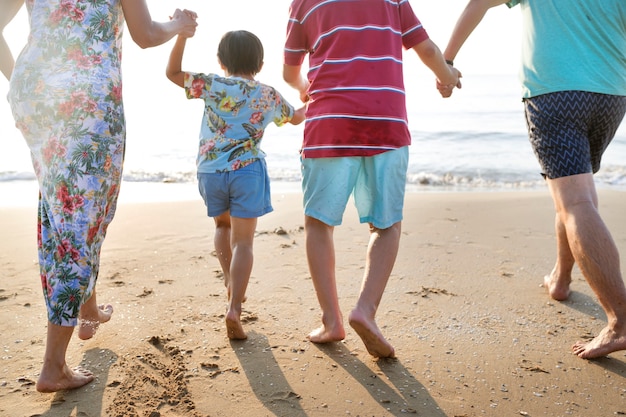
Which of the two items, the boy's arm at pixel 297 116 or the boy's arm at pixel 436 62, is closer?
the boy's arm at pixel 436 62

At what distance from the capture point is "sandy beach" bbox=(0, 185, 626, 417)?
2.30m

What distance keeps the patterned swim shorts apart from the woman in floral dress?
173 centimetres

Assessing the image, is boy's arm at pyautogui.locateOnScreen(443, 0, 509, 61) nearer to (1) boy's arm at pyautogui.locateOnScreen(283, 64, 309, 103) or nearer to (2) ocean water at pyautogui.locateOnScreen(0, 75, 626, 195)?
(1) boy's arm at pyautogui.locateOnScreen(283, 64, 309, 103)

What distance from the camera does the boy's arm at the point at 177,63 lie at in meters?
2.92

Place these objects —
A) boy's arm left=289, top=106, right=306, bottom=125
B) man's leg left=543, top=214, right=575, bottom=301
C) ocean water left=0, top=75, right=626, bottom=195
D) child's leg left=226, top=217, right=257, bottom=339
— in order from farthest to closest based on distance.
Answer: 1. ocean water left=0, top=75, right=626, bottom=195
2. man's leg left=543, top=214, right=575, bottom=301
3. boy's arm left=289, top=106, right=306, bottom=125
4. child's leg left=226, top=217, right=257, bottom=339

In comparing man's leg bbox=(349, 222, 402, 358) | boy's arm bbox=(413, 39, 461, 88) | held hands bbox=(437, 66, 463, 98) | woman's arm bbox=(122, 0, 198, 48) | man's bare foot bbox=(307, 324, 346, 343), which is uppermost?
woman's arm bbox=(122, 0, 198, 48)

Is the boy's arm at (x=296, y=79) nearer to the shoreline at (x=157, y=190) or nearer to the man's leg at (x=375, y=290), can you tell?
the man's leg at (x=375, y=290)

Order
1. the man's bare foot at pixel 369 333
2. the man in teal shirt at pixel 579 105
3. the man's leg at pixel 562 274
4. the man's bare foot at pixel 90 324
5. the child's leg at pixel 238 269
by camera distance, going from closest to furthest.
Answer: the man's bare foot at pixel 369 333, the man in teal shirt at pixel 579 105, the man's bare foot at pixel 90 324, the child's leg at pixel 238 269, the man's leg at pixel 562 274

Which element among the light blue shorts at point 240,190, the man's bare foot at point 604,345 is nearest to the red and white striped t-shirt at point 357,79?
the light blue shorts at point 240,190

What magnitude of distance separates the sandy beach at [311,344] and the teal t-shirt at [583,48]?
117cm

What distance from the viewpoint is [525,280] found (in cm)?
376

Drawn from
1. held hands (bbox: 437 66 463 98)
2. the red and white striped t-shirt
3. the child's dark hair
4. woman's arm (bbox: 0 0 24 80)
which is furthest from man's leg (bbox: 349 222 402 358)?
woman's arm (bbox: 0 0 24 80)

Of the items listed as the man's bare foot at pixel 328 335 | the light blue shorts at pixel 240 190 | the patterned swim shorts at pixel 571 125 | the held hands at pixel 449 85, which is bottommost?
Answer: the man's bare foot at pixel 328 335

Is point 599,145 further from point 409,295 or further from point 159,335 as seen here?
point 159,335
